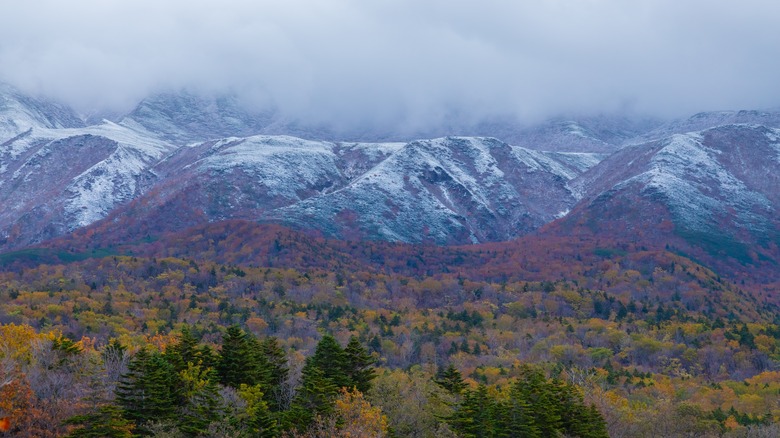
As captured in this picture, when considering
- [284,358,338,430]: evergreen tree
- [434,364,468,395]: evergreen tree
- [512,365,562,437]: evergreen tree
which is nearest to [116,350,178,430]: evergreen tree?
[284,358,338,430]: evergreen tree

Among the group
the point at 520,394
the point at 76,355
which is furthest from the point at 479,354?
the point at 76,355

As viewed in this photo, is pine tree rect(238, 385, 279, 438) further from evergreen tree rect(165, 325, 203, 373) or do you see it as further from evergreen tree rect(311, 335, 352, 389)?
evergreen tree rect(311, 335, 352, 389)

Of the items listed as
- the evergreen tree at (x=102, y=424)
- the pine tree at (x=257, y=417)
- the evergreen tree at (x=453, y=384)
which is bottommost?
the evergreen tree at (x=453, y=384)

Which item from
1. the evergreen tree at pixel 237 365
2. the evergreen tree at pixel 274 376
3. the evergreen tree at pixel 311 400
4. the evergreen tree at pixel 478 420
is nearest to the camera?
the evergreen tree at pixel 311 400

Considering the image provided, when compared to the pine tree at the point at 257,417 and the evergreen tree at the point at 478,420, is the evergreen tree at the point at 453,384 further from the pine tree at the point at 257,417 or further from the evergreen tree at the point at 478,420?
the pine tree at the point at 257,417

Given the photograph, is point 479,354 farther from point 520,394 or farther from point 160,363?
point 160,363

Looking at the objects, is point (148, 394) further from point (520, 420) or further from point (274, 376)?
point (520, 420)

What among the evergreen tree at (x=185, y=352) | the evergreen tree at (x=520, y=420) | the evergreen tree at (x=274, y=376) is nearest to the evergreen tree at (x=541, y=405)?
the evergreen tree at (x=520, y=420)

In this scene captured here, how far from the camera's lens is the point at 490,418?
88562 millimetres

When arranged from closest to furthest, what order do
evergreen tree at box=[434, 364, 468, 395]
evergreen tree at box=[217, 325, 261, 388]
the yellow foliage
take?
the yellow foliage < evergreen tree at box=[217, 325, 261, 388] < evergreen tree at box=[434, 364, 468, 395]

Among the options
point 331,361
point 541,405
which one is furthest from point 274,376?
point 541,405

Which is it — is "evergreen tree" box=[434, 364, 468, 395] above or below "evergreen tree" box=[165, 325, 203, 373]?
below

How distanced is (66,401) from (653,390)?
112131mm

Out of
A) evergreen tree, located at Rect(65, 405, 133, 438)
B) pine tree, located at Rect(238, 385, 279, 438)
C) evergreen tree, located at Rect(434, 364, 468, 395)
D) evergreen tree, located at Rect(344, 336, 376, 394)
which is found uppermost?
evergreen tree, located at Rect(65, 405, 133, 438)
